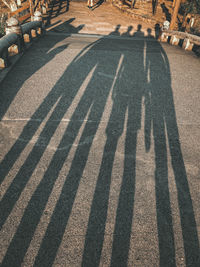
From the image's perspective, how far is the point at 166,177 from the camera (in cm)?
292

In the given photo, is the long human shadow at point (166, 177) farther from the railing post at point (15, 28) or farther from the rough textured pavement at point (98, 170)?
the railing post at point (15, 28)

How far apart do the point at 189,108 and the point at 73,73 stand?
3.64 meters

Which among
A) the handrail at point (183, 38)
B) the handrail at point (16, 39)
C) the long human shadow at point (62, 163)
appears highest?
the handrail at point (183, 38)

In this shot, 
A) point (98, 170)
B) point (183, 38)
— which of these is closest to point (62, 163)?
point (98, 170)

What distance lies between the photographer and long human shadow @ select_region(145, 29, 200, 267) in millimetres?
2115

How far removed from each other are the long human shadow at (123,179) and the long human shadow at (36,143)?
3.45 ft

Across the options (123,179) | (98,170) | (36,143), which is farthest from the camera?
(36,143)

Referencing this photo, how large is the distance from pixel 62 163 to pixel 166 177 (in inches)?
64.9

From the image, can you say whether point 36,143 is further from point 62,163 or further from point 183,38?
point 183,38

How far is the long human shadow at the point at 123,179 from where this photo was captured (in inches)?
81.3

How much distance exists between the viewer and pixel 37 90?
5.02 metres

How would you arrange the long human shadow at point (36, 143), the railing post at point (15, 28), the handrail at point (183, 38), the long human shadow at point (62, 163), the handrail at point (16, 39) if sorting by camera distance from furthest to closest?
the handrail at point (183, 38), the railing post at point (15, 28), the handrail at point (16, 39), the long human shadow at point (36, 143), the long human shadow at point (62, 163)

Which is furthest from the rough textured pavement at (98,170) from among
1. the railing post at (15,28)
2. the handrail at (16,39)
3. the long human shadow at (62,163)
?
the railing post at (15,28)

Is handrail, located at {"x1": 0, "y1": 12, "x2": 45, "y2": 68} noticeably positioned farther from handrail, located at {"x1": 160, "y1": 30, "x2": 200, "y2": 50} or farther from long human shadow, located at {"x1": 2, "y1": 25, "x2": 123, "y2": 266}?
handrail, located at {"x1": 160, "y1": 30, "x2": 200, "y2": 50}
